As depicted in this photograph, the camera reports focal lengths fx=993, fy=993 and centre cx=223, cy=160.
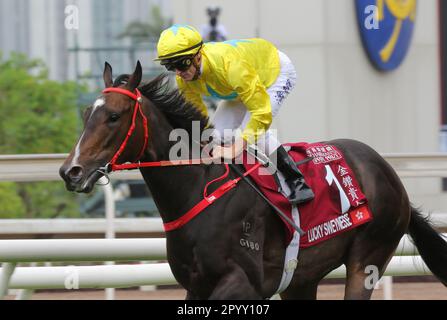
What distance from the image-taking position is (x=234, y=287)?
403 centimetres

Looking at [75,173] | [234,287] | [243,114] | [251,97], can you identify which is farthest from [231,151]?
[75,173]

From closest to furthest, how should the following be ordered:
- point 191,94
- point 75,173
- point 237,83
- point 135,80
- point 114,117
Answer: point 75,173
point 114,117
point 135,80
point 237,83
point 191,94

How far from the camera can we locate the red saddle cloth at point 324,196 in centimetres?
439

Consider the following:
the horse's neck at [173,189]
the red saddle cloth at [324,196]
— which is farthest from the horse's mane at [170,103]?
the red saddle cloth at [324,196]

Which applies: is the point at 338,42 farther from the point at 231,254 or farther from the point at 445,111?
the point at 231,254

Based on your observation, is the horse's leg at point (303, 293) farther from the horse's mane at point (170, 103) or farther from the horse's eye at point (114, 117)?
the horse's eye at point (114, 117)

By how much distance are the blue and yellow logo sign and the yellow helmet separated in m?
4.55

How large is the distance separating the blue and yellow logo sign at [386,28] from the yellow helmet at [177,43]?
4.55 m

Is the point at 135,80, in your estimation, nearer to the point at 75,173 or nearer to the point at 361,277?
the point at 75,173

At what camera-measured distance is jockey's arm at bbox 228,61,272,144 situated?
13.8ft

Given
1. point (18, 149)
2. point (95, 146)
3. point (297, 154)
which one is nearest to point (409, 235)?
Answer: point (297, 154)

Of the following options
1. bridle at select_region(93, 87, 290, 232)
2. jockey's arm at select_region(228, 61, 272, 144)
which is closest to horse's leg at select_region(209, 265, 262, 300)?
bridle at select_region(93, 87, 290, 232)

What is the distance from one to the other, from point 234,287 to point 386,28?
5.28 meters
